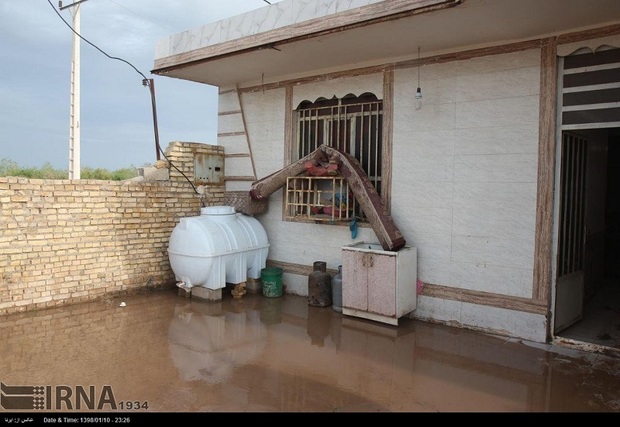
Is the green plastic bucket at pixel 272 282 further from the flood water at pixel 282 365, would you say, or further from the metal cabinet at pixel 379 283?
the metal cabinet at pixel 379 283

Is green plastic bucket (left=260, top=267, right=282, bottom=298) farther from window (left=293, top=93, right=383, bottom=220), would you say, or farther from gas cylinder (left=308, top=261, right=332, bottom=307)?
window (left=293, top=93, right=383, bottom=220)

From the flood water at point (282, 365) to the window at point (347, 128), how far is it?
2.25m

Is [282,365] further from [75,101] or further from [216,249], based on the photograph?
[75,101]

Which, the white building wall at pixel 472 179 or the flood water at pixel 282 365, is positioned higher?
the white building wall at pixel 472 179

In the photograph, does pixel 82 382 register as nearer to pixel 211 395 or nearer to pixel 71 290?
pixel 211 395

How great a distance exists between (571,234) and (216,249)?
15.7ft

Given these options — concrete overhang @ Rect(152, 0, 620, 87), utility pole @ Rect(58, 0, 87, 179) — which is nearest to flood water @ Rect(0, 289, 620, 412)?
concrete overhang @ Rect(152, 0, 620, 87)

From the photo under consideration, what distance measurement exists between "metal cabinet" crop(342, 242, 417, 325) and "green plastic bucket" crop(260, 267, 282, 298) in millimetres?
1473

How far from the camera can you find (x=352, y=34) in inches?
215

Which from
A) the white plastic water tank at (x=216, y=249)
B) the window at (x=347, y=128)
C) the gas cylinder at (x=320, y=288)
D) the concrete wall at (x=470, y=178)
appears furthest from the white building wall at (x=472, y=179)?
the white plastic water tank at (x=216, y=249)

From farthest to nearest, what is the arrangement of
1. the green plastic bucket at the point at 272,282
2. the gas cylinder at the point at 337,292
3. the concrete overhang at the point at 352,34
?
the green plastic bucket at the point at 272,282 → the gas cylinder at the point at 337,292 → the concrete overhang at the point at 352,34

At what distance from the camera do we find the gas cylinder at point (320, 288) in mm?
6727

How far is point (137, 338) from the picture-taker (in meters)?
5.28

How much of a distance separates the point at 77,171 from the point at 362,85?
866 cm
